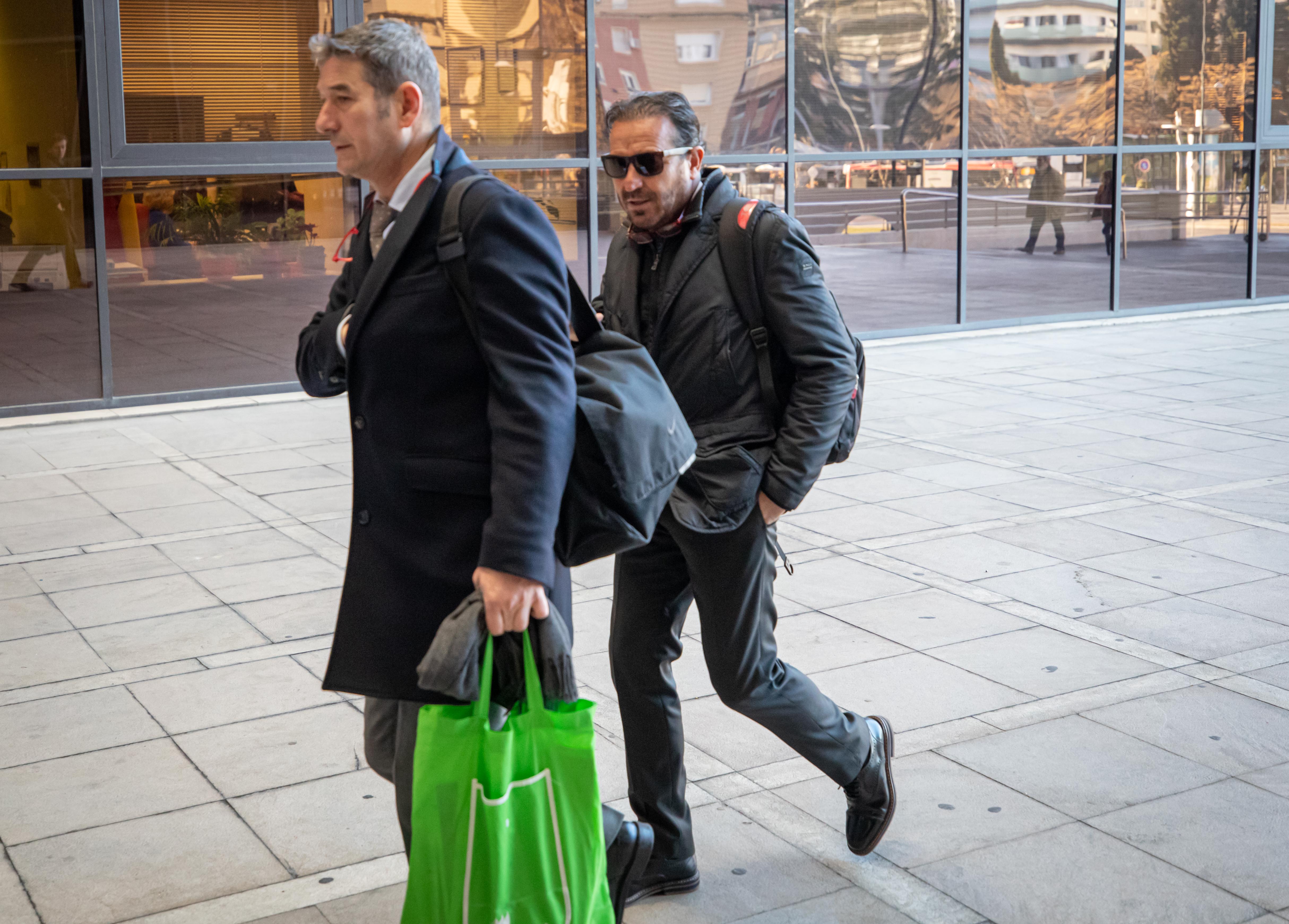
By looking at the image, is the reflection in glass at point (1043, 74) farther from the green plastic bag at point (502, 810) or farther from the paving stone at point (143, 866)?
the green plastic bag at point (502, 810)

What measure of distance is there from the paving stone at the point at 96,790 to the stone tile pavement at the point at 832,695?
0.01m

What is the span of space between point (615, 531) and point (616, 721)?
1990mm

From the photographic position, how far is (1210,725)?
420 centimetres

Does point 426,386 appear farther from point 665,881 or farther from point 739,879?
point 739,879

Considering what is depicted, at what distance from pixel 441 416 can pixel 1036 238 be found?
1310 centimetres

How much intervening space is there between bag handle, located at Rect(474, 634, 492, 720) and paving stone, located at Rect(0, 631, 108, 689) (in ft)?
9.66

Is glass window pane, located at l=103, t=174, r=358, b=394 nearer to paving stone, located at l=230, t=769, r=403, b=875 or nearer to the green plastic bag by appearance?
paving stone, located at l=230, t=769, r=403, b=875

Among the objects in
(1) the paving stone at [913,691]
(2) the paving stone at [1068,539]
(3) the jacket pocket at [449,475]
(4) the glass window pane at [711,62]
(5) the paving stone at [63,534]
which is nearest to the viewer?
(3) the jacket pocket at [449,475]

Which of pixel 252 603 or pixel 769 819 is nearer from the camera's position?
pixel 769 819

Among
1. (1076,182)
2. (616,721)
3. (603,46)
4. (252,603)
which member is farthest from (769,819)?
(1076,182)

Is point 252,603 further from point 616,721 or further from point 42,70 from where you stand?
point 42,70

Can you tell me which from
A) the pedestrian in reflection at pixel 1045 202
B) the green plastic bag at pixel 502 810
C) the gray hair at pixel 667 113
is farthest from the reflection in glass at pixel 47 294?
the pedestrian in reflection at pixel 1045 202

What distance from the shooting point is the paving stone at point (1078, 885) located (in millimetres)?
3115

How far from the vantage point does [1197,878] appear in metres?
3.27
